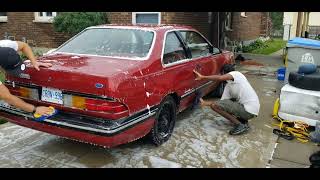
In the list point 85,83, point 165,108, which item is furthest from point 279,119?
point 85,83

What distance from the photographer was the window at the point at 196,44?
5602 millimetres

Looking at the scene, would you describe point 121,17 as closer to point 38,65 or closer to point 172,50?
point 172,50

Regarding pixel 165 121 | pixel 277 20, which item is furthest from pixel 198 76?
pixel 277 20

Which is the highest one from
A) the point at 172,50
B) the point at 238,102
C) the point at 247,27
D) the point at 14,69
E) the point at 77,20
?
the point at 77,20

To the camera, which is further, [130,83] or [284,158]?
[284,158]

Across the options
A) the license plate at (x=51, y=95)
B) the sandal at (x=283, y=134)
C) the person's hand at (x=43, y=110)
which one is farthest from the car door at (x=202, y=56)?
the person's hand at (x=43, y=110)

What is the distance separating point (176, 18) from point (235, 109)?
614 cm

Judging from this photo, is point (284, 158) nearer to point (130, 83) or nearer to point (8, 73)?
point (130, 83)

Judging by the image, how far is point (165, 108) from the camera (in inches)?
183

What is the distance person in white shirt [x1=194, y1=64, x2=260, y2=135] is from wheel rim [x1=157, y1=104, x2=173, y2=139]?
840 millimetres

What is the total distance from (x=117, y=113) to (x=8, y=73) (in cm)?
149

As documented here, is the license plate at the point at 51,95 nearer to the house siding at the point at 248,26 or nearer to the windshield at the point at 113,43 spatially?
the windshield at the point at 113,43

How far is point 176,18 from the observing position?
10805 mm

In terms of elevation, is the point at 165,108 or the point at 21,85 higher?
the point at 21,85
